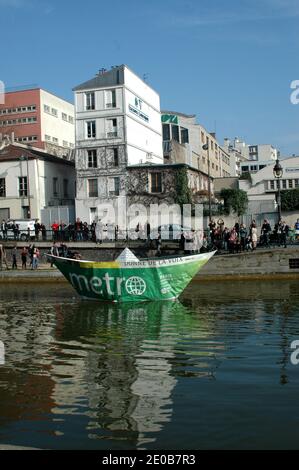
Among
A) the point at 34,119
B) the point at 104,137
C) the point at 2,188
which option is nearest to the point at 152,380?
the point at 104,137

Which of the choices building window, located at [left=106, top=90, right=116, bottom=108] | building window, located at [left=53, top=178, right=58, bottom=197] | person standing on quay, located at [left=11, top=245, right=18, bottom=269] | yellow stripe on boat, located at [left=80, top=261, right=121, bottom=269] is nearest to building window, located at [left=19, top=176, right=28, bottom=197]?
building window, located at [left=53, top=178, right=58, bottom=197]

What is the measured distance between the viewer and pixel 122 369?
11.6 meters

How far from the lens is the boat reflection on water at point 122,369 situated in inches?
333

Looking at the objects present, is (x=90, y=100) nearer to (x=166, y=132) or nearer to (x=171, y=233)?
(x=171, y=233)

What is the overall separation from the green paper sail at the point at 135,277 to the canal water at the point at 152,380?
8.11ft

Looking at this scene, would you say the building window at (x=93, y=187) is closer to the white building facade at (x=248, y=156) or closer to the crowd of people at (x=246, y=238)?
the crowd of people at (x=246, y=238)

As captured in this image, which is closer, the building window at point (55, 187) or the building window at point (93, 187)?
the building window at point (93, 187)

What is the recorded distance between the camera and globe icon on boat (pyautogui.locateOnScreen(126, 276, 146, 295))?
22625mm

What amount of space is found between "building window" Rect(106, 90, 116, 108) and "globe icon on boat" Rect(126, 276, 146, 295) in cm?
3575

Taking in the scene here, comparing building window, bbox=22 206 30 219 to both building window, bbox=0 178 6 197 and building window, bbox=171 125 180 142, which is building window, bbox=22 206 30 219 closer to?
building window, bbox=0 178 6 197

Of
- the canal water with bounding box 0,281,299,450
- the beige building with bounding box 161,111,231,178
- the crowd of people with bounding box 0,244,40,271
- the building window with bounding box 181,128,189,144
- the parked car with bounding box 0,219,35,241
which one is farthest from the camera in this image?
the building window with bounding box 181,128,189,144

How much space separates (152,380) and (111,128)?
153 ft

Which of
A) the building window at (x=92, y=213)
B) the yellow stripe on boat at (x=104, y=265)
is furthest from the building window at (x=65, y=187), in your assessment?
the yellow stripe on boat at (x=104, y=265)
